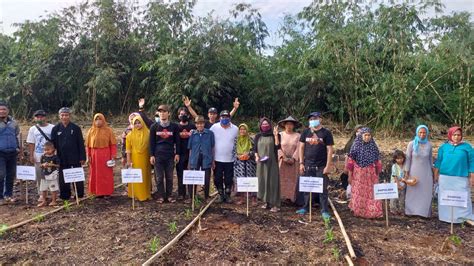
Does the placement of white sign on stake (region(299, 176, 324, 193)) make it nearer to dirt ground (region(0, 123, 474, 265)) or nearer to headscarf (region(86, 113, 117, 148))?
dirt ground (region(0, 123, 474, 265))

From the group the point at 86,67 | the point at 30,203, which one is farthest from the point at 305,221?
the point at 86,67

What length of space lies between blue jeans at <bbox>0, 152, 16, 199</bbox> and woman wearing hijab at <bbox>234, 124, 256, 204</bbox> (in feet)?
11.3

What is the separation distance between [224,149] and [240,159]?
302mm

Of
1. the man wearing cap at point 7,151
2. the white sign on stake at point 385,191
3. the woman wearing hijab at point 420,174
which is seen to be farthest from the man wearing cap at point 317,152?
the man wearing cap at point 7,151

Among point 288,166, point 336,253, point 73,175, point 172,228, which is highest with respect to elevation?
point 288,166

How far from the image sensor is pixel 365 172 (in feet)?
18.4

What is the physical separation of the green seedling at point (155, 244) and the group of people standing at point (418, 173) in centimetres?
278

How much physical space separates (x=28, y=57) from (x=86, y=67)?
2.11 m

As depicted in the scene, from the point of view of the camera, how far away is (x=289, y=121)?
600cm

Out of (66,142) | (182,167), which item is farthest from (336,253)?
(66,142)

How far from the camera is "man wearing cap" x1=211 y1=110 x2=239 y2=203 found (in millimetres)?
6098

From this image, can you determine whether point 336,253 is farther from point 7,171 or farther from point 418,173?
point 7,171

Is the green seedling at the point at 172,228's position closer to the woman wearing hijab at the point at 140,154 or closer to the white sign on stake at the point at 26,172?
the woman wearing hijab at the point at 140,154

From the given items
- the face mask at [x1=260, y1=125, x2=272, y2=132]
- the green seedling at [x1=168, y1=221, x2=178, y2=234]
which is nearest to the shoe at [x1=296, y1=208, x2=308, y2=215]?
the face mask at [x1=260, y1=125, x2=272, y2=132]
